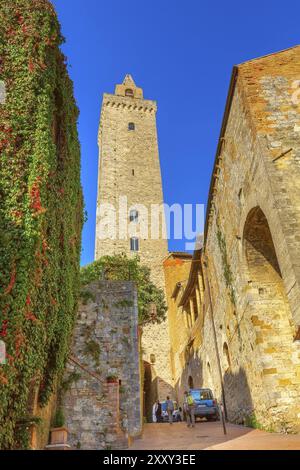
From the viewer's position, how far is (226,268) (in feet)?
40.9

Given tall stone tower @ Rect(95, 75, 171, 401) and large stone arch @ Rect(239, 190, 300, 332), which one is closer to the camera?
large stone arch @ Rect(239, 190, 300, 332)

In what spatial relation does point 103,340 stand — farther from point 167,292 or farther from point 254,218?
point 167,292

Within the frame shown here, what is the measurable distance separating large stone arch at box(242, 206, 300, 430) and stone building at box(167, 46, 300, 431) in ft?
0.08

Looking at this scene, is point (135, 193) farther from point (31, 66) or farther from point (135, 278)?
point (31, 66)

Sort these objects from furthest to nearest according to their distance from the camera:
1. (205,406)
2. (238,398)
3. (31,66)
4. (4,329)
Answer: (205,406) < (238,398) < (31,66) < (4,329)

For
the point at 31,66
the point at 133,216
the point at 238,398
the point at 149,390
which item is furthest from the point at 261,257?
the point at 133,216

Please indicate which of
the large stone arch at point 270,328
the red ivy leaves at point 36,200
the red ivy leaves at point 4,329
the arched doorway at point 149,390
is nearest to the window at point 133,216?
the arched doorway at point 149,390

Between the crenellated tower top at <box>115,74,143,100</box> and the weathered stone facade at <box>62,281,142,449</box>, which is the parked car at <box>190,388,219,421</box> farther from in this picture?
the crenellated tower top at <box>115,74,143,100</box>

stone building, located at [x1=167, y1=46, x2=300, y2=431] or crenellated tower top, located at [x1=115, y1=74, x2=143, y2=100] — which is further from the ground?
crenellated tower top, located at [x1=115, y1=74, x2=143, y2=100]

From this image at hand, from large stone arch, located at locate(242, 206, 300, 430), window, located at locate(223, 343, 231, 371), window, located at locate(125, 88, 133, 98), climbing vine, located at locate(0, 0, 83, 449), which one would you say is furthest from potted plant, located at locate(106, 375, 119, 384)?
window, located at locate(125, 88, 133, 98)

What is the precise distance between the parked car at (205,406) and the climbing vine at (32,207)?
799cm

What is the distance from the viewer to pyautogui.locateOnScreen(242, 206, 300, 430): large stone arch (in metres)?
8.77

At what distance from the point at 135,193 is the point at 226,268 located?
19596mm

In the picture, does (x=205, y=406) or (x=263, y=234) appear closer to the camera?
(x=263, y=234)
